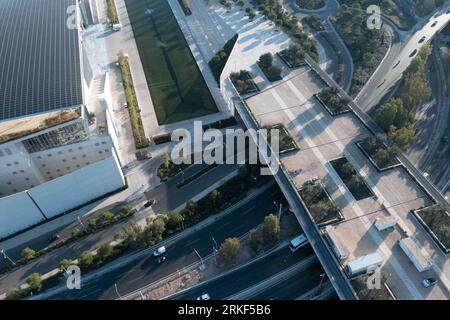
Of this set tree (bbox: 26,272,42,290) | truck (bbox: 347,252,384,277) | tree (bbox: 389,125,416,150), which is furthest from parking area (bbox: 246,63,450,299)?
tree (bbox: 26,272,42,290)

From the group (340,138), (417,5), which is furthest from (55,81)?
(417,5)

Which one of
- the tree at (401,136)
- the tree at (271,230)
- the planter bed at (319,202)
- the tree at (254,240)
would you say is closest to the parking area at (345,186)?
the planter bed at (319,202)

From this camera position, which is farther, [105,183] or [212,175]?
[212,175]

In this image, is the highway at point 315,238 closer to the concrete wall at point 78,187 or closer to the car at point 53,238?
the concrete wall at point 78,187

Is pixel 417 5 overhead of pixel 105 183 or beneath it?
overhead

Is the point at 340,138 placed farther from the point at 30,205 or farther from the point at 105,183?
the point at 30,205

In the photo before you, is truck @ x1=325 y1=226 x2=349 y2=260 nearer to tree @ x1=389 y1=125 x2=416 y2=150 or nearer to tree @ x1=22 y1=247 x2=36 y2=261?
tree @ x1=389 y1=125 x2=416 y2=150

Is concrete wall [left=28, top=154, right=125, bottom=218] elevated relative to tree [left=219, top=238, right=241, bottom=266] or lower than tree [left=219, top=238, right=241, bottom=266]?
elevated
